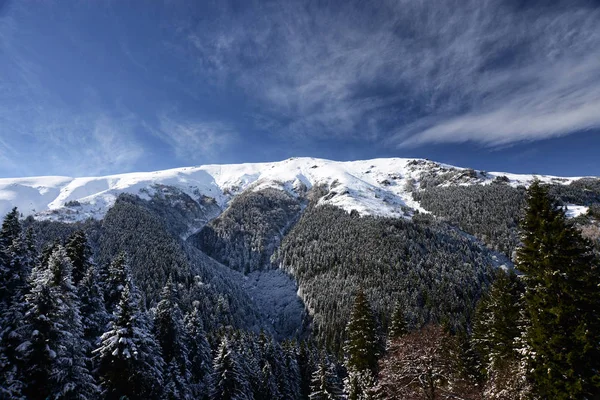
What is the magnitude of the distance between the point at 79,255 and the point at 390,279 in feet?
494

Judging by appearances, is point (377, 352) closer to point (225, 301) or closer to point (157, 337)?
point (157, 337)

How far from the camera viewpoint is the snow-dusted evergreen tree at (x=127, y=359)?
21.1m

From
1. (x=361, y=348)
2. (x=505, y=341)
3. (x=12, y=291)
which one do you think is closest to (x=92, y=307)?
(x=12, y=291)

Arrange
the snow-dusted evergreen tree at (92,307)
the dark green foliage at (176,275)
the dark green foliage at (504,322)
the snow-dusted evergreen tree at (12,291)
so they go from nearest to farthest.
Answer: the snow-dusted evergreen tree at (12,291) < the dark green foliage at (504,322) < the snow-dusted evergreen tree at (92,307) < the dark green foliage at (176,275)

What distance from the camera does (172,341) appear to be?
109 feet

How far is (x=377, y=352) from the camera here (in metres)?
33.6

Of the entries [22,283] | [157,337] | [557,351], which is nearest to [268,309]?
[157,337]

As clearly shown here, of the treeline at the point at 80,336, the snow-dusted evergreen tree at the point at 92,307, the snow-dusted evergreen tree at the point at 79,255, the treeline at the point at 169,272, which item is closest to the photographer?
the treeline at the point at 80,336

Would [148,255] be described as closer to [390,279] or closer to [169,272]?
[169,272]

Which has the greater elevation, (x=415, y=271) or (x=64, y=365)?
(x=64, y=365)

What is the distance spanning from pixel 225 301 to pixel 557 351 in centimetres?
13462

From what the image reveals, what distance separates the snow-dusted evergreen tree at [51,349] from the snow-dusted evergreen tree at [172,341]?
473 inches

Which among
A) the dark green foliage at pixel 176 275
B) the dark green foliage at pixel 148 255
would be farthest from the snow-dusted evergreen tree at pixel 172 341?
the dark green foliage at pixel 148 255

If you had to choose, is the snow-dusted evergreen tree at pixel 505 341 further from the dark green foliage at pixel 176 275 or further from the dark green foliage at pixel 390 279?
the dark green foliage at pixel 176 275
